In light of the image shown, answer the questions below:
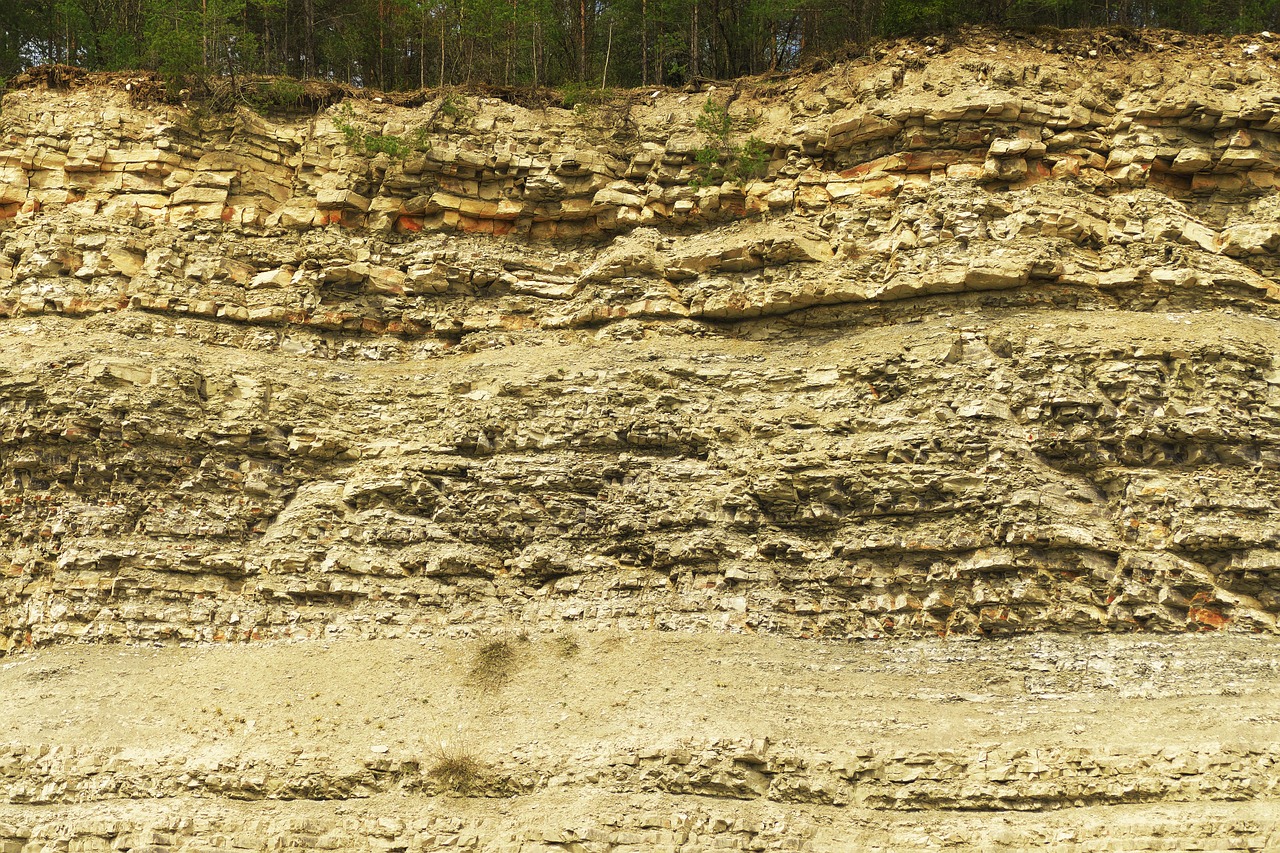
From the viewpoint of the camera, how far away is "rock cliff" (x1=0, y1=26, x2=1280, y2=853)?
17172mm

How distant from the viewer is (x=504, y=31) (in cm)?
2986

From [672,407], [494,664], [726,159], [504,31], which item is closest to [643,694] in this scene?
[494,664]

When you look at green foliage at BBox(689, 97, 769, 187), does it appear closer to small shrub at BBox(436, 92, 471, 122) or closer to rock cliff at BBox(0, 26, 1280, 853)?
rock cliff at BBox(0, 26, 1280, 853)

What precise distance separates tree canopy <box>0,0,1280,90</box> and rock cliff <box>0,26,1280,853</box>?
2355mm

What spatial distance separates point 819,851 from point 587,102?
17662 millimetres

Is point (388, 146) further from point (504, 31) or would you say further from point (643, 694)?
point (643, 694)

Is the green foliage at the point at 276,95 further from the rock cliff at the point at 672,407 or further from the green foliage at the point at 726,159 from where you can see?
the green foliage at the point at 726,159

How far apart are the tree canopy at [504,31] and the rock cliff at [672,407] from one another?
235 cm

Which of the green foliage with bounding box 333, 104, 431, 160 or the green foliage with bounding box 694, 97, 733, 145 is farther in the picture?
the green foliage with bounding box 333, 104, 431, 160

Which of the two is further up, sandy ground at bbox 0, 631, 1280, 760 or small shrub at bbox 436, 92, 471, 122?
small shrub at bbox 436, 92, 471, 122

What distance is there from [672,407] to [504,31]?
12.8 meters

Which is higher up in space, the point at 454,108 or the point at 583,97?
the point at 583,97

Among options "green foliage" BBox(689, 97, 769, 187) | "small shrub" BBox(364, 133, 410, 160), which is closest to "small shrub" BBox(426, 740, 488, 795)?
"green foliage" BBox(689, 97, 769, 187)

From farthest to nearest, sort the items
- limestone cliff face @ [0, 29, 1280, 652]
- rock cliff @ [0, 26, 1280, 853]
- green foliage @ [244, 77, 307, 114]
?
green foliage @ [244, 77, 307, 114] < limestone cliff face @ [0, 29, 1280, 652] < rock cliff @ [0, 26, 1280, 853]
